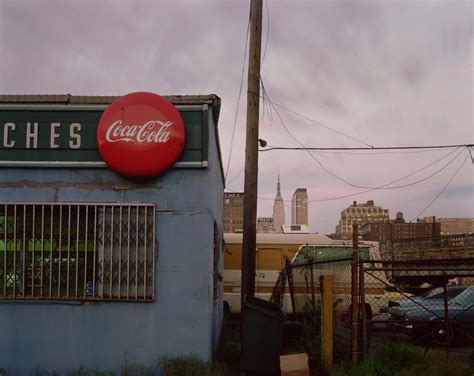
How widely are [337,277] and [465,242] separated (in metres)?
28.2

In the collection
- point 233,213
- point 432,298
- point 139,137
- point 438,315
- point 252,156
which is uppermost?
point 233,213

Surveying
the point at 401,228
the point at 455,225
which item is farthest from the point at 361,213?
the point at 401,228

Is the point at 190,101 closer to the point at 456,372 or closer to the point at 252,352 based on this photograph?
the point at 252,352

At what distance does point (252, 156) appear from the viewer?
957 centimetres

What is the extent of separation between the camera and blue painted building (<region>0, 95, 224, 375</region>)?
6.54m

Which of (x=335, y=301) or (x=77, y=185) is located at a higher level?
(x=77, y=185)

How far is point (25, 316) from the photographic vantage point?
21.6 ft

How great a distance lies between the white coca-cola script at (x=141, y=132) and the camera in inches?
257

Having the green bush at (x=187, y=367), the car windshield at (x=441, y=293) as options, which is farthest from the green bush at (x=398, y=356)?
the car windshield at (x=441, y=293)

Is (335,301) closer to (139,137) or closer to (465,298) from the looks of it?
(465,298)

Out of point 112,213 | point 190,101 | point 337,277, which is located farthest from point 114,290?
point 337,277

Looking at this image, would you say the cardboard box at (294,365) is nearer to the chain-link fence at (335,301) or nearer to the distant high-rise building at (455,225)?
the chain-link fence at (335,301)

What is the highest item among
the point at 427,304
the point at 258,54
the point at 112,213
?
the point at 258,54

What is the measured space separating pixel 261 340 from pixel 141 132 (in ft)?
11.0
